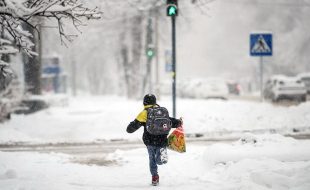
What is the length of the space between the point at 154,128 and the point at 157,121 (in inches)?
5.3

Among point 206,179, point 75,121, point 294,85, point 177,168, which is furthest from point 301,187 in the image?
point 294,85

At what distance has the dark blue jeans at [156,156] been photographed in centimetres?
862

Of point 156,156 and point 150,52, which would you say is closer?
point 156,156

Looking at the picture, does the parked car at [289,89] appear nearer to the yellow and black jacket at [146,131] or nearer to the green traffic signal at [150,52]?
the green traffic signal at [150,52]

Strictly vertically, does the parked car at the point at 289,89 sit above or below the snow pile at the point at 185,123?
above

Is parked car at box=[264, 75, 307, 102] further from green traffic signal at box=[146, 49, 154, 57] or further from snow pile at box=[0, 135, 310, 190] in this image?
snow pile at box=[0, 135, 310, 190]

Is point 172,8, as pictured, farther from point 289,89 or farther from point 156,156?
point 289,89

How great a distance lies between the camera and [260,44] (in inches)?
696

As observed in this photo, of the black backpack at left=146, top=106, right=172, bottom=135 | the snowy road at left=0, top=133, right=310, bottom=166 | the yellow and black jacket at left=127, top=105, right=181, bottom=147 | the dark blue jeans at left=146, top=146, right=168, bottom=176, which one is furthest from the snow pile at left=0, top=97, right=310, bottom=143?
the black backpack at left=146, top=106, right=172, bottom=135

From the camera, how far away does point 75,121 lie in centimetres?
2158

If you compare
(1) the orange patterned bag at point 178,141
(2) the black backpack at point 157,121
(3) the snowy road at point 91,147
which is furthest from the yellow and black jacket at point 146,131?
(3) the snowy road at point 91,147

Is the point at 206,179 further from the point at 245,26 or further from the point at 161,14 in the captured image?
the point at 245,26

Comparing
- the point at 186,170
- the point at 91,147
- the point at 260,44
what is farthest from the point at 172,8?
the point at 186,170

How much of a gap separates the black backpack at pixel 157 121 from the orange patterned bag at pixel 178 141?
71cm
